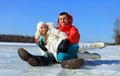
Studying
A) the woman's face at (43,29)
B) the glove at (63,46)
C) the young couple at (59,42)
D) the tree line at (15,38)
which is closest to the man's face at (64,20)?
the young couple at (59,42)

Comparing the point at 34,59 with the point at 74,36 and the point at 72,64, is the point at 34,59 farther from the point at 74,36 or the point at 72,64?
the point at 74,36

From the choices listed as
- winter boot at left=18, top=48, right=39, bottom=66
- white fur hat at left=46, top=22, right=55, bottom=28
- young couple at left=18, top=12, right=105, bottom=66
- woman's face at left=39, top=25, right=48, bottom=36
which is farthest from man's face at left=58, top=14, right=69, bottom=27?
winter boot at left=18, top=48, right=39, bottom=66

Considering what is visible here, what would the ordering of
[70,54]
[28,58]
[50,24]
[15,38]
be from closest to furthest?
[28,58] → [70,54] → [50,24] → [15,38]

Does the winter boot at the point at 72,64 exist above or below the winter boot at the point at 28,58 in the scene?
below

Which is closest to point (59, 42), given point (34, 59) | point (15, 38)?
point (34, 59)

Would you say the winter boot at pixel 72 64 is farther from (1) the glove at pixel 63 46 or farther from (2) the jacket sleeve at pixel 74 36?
(2) the jacket sleeve at pixel 74 36

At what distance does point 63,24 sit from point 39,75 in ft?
5.10

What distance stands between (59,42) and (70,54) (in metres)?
0.27

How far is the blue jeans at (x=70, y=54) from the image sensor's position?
6152mm

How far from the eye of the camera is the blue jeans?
615cm

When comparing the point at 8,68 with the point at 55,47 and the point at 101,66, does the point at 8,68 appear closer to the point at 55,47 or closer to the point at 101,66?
the point at 55,47

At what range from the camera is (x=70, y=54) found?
6250mm

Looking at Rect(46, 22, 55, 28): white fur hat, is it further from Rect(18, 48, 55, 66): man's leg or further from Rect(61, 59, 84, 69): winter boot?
Rect(61, 59, 84, 69): winter boot

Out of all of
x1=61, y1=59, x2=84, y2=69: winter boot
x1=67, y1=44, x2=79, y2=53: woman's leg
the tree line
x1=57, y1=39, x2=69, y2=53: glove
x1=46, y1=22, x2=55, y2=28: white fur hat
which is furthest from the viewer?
the tree line
